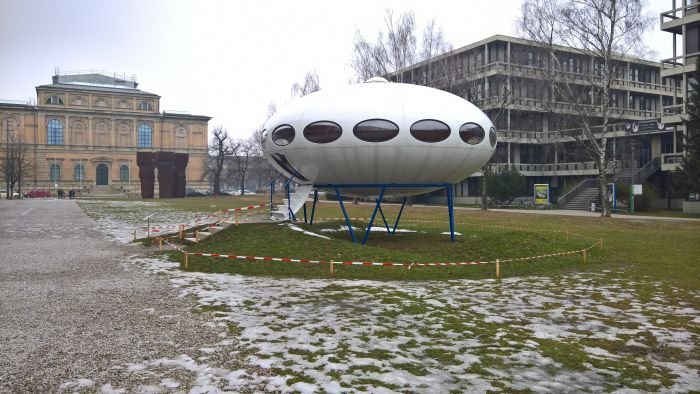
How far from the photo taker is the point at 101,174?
110125mm

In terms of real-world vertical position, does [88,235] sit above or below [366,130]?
below

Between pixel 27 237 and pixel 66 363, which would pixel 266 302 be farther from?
pixel 27 237

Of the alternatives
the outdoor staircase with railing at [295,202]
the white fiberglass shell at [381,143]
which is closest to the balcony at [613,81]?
the white fiberglass shell at [381,143]

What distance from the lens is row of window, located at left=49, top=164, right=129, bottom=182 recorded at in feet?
345

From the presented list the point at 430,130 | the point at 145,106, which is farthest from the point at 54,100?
the point at 430,130

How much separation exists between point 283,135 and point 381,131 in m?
3.56

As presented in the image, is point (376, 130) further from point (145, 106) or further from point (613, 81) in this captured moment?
point (145, 106)

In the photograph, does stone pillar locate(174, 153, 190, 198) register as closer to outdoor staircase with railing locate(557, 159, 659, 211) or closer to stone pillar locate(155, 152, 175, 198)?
stone pillar locate(155, 152, 175, 198)

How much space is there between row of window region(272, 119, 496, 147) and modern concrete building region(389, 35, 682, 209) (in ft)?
86.4

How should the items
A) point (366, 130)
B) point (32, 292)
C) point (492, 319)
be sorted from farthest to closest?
point (366, 130) → point (32, 292) → point (492, 319)

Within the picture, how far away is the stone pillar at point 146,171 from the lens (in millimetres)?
67438

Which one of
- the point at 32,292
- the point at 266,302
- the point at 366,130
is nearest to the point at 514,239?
the point at 366,130

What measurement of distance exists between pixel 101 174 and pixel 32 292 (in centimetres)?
11050

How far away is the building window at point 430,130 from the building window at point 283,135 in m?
4.07
